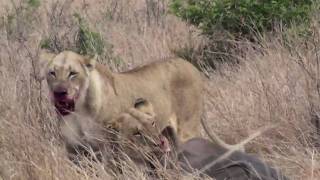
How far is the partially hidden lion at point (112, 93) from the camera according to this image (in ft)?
16.4

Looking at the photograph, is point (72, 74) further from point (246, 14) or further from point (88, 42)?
point (246, 14)

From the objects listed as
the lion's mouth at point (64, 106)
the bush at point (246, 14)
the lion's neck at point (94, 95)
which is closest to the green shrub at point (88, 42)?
the bush at point (246, 14)

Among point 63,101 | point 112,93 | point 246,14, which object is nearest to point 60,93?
point 63,101

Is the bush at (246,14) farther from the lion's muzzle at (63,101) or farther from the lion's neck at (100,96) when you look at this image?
the lion's muzzle at (63,101)

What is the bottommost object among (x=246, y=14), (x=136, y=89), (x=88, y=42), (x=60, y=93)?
(x=88, y=42)

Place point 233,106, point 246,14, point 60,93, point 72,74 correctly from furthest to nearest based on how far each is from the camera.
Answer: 1. point 246,14
2. point 233,106
3. point 72,74
4. point 60,93

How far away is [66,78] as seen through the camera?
197 inches

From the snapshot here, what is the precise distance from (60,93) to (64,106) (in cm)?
13

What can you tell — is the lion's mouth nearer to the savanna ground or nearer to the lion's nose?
the lion's nose

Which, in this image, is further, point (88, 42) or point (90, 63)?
point (88, 42)

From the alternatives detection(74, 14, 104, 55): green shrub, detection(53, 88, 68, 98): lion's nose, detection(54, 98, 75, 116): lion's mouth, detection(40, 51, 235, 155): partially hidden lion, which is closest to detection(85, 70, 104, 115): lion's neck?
detection(40, 51, 235, 155): partially hidden lion

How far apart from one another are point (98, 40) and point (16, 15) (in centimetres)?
283

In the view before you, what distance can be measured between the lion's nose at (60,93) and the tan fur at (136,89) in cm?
4

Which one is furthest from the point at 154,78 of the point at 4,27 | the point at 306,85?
the point at 4,27
